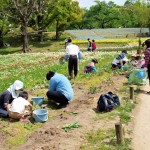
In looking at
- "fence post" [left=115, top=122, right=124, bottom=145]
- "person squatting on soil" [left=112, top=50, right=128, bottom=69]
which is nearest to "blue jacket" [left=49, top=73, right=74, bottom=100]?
"fence post" [left=115, top=122, right=124, bottom=145]

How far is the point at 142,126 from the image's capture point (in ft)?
34.3

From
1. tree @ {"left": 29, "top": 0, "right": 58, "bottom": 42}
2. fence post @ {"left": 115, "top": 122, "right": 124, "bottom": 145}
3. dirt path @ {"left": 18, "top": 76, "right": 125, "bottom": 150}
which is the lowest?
dirt path @ {"left": 18, "top": 76, "right": 125, "bottom": 150}

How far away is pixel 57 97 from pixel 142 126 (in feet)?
11.1

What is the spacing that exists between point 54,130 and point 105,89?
5.83 metres

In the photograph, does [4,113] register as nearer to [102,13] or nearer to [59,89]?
[59,89]

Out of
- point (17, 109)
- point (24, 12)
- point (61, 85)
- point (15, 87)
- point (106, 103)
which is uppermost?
point (24, 12)

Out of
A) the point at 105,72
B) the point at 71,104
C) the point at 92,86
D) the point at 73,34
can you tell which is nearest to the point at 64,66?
the point at 105,72

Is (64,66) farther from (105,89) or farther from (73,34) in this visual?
(73,34)

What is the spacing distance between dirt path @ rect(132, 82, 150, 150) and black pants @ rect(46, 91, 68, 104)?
8.76 ft

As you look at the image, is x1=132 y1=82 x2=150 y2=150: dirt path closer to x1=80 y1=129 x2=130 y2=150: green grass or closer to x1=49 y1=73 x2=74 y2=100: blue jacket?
x1=80 y1=129 x2=130 y2=150: green grass

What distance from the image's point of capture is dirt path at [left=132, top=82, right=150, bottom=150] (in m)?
9.02

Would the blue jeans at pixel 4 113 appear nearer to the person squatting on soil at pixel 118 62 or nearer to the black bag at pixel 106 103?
the black bag at pixel 106 103

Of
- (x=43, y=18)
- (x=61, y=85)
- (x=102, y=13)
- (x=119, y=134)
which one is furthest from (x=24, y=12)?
(x=102, y=13)

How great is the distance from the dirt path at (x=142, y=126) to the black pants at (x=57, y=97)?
267 cm
